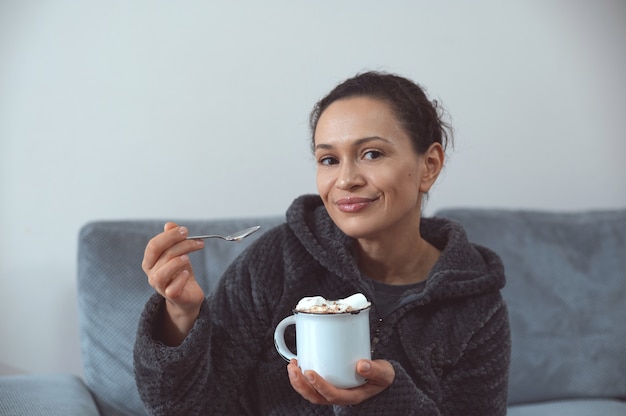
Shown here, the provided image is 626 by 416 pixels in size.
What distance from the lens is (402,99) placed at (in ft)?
4.54

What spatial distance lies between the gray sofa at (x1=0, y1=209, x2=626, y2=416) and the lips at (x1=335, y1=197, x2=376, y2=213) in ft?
1.76

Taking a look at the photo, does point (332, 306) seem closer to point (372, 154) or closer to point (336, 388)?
point (336, 388)

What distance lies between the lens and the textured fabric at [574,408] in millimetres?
1818

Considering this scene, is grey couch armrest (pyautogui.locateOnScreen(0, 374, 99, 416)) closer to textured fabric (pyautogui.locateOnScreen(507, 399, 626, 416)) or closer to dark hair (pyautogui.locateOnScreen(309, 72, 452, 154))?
dark hair (pyautogui.locateOnScreen(309, 72, 452, 154))

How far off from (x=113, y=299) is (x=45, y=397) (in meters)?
0.29

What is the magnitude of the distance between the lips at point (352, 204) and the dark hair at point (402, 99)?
156 mm

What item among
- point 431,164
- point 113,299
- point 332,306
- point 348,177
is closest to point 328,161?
point 348,177

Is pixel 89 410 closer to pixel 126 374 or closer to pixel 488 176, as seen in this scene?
pixel 126 374

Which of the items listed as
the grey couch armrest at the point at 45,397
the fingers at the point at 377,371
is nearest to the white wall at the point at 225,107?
the grey couch armrest at the point at 45,397

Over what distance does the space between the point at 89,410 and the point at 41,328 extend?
58cm

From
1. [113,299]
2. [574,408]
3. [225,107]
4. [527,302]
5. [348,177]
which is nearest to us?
[348,177]

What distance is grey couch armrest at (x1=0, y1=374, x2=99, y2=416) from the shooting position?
1395 mm

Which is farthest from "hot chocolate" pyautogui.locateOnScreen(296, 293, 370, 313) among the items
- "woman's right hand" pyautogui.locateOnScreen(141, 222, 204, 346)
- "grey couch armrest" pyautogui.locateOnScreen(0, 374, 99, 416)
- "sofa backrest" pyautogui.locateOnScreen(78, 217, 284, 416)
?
"sofa backrest" pyautogui.locateOnScreen(78, 217, 284, 416)

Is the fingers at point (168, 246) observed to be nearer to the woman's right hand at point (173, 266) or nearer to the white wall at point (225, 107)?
the woman's right hand at point (173, 266)
